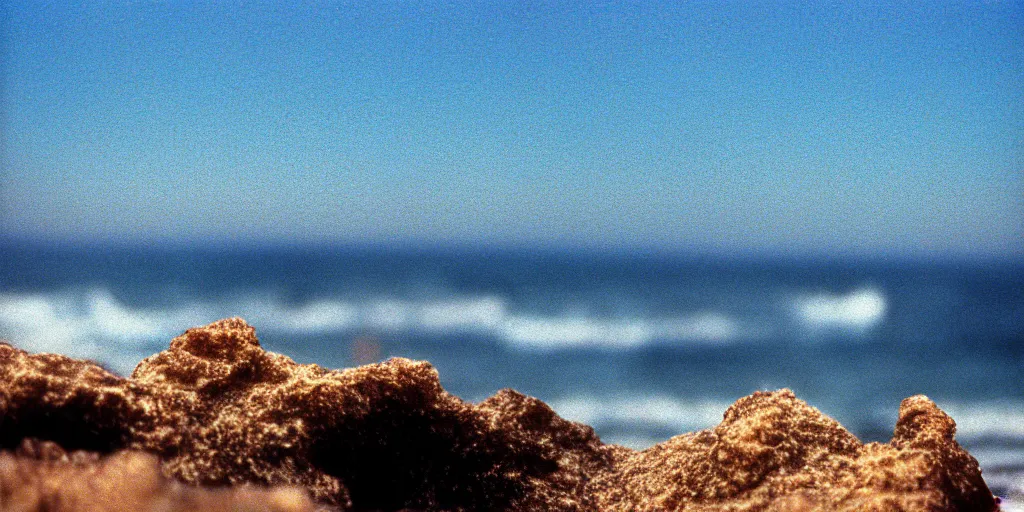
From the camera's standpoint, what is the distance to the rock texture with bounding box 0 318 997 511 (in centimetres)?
151

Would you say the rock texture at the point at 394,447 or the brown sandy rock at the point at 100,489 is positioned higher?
the rock texture at the point at 394,447

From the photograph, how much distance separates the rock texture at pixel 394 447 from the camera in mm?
1509

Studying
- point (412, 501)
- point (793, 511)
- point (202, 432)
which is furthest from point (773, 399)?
point (202, 432)

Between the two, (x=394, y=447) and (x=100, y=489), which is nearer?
(x=100, y=489)

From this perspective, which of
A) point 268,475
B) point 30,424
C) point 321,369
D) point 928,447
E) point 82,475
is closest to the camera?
point 82,475

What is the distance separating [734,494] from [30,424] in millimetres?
1387

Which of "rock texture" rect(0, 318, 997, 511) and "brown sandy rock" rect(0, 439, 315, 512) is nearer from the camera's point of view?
"brown sandy rock" rect(0, 439, 315, 512)

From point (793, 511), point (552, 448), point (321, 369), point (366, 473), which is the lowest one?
point (793, 511)

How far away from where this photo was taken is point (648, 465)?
2.08 metres

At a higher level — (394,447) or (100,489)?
(394,447)

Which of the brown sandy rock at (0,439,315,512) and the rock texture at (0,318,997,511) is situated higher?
the rock texture at (0,318,997,511)

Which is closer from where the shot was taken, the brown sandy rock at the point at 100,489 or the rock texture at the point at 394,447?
the brown sandy rock at the point at 100,489

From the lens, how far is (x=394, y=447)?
182 cm

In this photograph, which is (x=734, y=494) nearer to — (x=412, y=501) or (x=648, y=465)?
(x=648, y=465)
